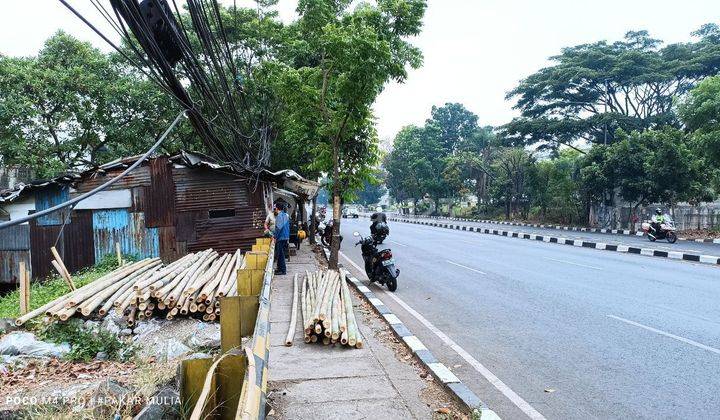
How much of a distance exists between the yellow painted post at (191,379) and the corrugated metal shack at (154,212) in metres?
11.9

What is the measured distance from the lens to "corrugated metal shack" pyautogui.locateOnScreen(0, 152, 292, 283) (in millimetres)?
13844

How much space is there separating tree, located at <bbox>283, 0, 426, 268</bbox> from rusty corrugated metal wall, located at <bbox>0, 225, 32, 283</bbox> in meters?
9.07

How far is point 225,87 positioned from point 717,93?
74.8 feet

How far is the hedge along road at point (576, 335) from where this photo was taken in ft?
14.4

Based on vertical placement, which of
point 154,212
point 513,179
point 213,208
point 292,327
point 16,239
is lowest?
point 292,327

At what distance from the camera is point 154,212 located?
1396 centimetres

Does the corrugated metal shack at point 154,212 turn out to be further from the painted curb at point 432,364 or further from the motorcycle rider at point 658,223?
the motorcycle rider at point 658,223

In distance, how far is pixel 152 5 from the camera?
467 cm

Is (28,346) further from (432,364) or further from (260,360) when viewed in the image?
(260,360)

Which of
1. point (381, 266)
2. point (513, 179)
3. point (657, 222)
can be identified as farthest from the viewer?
point (513, 179)

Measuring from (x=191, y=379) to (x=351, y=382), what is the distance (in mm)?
2757

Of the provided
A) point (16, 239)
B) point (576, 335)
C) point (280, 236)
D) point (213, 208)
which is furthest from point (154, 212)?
point (576, 335)

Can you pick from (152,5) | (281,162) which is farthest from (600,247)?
(152,5)

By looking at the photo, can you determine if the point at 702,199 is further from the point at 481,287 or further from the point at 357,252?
the point at 481,287
